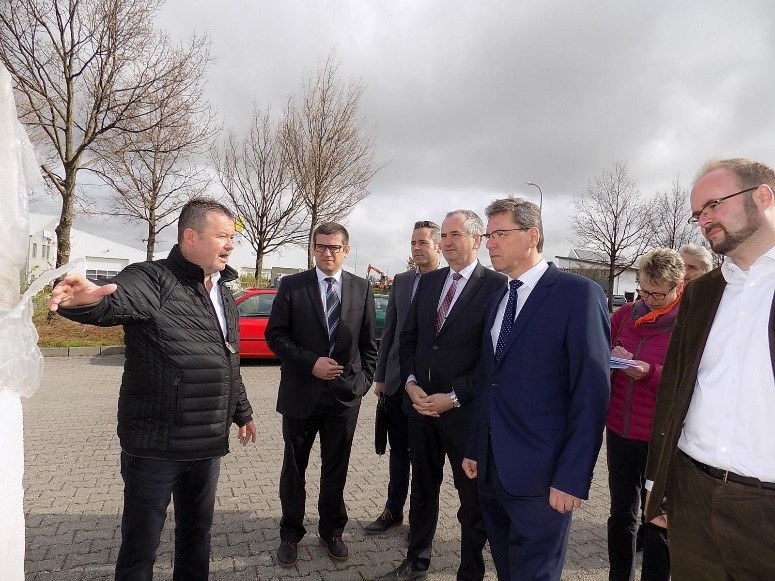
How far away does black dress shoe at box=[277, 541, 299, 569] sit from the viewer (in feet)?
11.1

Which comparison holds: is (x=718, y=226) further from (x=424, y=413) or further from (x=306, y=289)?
(x=306, y=289)

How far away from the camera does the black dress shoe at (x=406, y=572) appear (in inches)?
130

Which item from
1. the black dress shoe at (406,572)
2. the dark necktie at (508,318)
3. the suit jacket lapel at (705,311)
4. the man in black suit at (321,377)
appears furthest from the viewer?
the man in black suit at (321,377)

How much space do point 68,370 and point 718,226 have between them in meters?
11.4

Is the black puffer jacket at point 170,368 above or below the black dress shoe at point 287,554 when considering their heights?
above

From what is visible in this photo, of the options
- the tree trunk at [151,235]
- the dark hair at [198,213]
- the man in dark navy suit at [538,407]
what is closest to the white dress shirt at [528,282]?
the man in dark navy suit at [538,407]

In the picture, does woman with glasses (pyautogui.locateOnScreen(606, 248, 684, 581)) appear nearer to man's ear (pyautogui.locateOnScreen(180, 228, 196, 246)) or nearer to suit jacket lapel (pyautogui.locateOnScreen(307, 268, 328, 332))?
suit jacket lapel (pyautogui.locateOnScreen(307, 268, 328, 332))

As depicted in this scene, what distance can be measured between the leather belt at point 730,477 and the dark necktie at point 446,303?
1.66 metres

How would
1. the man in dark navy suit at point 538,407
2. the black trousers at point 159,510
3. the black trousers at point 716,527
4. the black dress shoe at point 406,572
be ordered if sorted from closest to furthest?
the black trousers at point 716,527, the man in dark navy suit at point 538,407, the black trousers at point 159,510, the black dress shoe at point 406,572

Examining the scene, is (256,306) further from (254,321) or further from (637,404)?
(637,404)

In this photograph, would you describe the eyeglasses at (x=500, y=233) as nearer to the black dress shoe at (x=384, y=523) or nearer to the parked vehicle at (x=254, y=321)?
the black dress shoe at (x=384, y=523)

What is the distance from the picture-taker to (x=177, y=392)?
2.60 m

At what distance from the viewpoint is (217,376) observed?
276 cm

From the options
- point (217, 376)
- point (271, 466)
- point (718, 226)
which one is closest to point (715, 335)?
point (718, 226)
